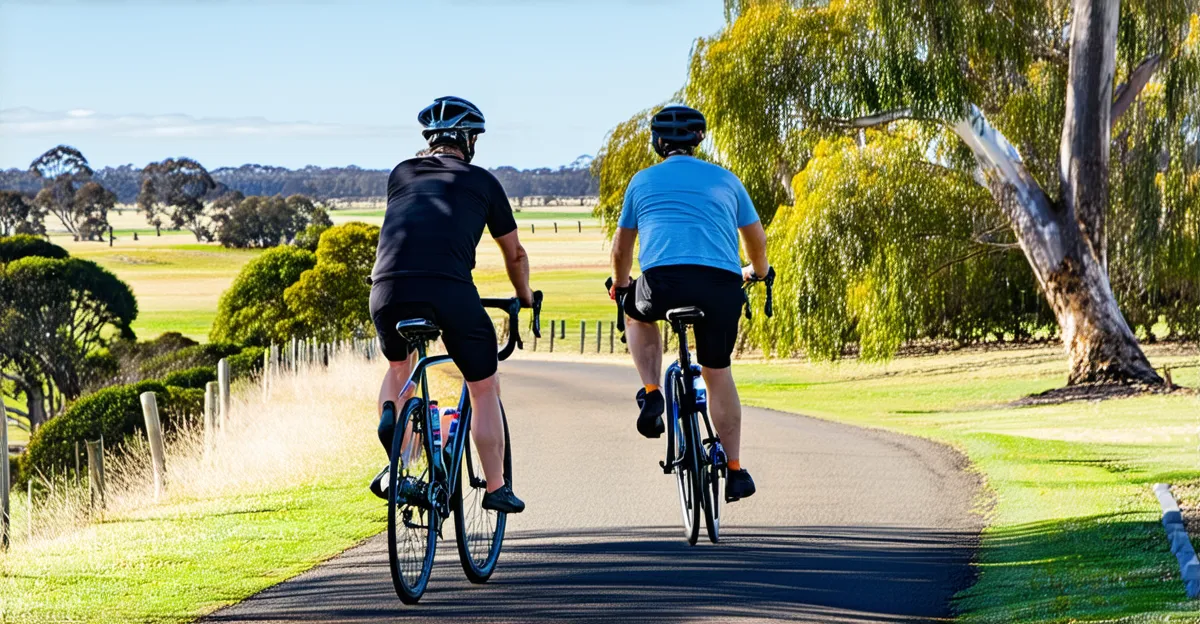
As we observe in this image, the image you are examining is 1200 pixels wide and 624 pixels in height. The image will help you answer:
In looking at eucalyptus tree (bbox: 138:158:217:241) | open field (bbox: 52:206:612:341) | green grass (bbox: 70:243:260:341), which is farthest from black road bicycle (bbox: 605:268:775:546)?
eucalyptus tree (bbox: 138:158:217:241)

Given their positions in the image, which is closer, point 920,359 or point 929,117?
point 929,117

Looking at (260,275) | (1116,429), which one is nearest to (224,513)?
(1116,429)

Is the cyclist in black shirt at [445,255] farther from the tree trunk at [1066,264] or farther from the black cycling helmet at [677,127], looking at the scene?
the tree trunk at [1066,264]

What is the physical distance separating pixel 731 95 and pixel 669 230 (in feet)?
61.8

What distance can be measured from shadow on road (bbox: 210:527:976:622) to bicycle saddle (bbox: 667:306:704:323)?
132 cm

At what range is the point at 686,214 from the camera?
7.93 metres

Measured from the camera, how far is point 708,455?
824cm

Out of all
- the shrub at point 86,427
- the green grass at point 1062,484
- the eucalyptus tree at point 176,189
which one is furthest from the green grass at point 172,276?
the green grass at point 1062,484

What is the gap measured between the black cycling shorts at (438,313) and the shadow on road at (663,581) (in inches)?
46.7

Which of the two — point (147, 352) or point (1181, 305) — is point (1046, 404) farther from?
point (147, 352)

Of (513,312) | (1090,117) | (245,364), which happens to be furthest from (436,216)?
(245,364)

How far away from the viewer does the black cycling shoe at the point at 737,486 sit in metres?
8.18

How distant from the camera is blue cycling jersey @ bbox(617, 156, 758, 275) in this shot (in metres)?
7.88

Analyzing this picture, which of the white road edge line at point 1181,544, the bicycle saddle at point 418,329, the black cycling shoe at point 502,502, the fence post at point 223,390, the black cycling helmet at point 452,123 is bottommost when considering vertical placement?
the fence post at point 223,390
